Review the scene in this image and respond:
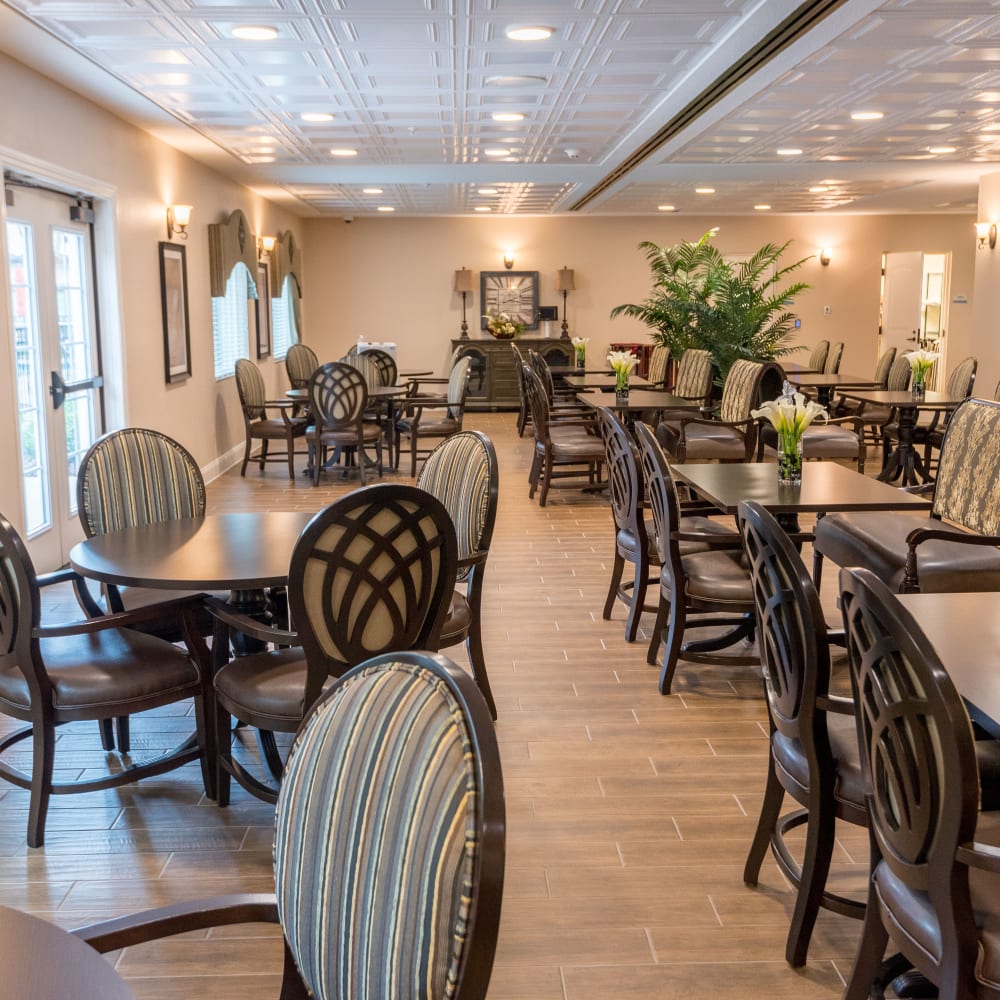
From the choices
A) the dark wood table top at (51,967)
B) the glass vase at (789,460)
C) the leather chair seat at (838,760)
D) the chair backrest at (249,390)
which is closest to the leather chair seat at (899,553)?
the glass vase at (789,460)

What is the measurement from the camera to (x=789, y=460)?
418cm

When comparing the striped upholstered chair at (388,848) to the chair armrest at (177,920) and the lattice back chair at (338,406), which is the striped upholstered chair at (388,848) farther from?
the lattice back chair at (338,406)

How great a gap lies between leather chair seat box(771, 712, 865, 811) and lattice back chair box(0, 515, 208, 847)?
1548mm

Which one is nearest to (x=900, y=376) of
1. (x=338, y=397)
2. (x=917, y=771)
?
(x=338, y=397)

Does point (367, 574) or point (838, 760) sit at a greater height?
point (367, 574)

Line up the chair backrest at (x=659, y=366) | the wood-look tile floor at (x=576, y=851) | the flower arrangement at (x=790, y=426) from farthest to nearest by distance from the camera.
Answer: the chair backrest at (x=659, y=366) < the flower arrangement at (x=790, y=426) < the wood-look tile floor at (x=576, y=851)

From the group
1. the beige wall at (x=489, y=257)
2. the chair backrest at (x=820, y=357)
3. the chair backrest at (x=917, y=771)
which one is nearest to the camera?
the chair backrest at (x=917, y=771)

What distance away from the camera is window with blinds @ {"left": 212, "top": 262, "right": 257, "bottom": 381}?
10.0m

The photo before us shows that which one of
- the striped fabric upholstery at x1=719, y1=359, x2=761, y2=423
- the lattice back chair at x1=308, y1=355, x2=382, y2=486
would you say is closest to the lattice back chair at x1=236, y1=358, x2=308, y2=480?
the lattice back chair at x1=308, y1=355, x2=382, y2=486

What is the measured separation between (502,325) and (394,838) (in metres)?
13.3

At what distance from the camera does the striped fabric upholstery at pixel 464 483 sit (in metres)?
3.54

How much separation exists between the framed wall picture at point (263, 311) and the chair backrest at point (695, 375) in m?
4.80

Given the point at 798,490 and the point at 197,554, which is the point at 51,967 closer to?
the point at 197,554

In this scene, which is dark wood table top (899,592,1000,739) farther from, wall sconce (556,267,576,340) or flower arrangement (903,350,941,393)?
wall sconce (556,267,576,340)
